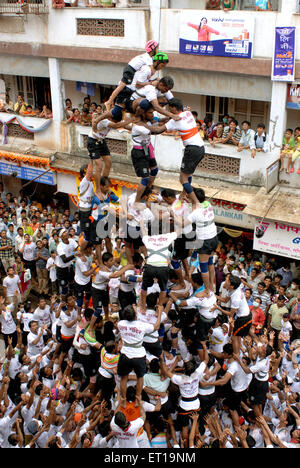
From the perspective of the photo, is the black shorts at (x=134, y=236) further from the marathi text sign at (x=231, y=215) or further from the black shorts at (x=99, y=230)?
the marathi text sign at (x=231, y=215)

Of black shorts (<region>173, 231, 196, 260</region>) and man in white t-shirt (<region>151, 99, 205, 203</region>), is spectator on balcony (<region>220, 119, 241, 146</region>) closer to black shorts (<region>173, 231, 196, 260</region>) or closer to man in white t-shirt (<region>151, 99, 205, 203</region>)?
man in white t-shirt (<region>151, 99, 205, 203</region>)

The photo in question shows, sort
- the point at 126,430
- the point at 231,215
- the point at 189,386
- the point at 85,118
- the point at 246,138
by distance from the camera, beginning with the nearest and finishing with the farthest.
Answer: the point at 126,430 → the point at 189,386 → the point at 246,138 → the point at 231,215 → the point at 85,118

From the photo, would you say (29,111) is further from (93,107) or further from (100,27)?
(100,27)

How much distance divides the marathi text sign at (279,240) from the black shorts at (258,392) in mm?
4585

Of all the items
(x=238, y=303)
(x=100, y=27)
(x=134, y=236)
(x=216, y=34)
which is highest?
(x=100, y=27)

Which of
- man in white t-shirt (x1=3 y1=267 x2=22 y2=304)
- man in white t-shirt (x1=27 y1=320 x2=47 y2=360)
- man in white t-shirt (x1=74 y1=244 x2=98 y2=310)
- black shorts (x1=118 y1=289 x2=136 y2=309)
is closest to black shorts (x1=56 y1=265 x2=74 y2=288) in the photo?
man in white t-shirt (x1=3 y1=267 x2=22 y2=304)

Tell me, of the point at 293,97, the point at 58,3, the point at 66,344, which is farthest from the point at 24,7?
the point at 66,344

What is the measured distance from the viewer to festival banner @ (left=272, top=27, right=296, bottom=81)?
1229 centimetres

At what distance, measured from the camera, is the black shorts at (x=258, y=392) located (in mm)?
8422

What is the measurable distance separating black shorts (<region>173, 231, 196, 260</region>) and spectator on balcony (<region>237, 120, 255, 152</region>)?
4.99 meters

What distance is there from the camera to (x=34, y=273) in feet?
47.9

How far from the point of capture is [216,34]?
1330 centimetres

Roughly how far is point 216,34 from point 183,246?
6471 millimetres

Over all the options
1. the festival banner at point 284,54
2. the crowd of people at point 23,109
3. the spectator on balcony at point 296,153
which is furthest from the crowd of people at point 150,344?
the crowd of people at point 23,109
